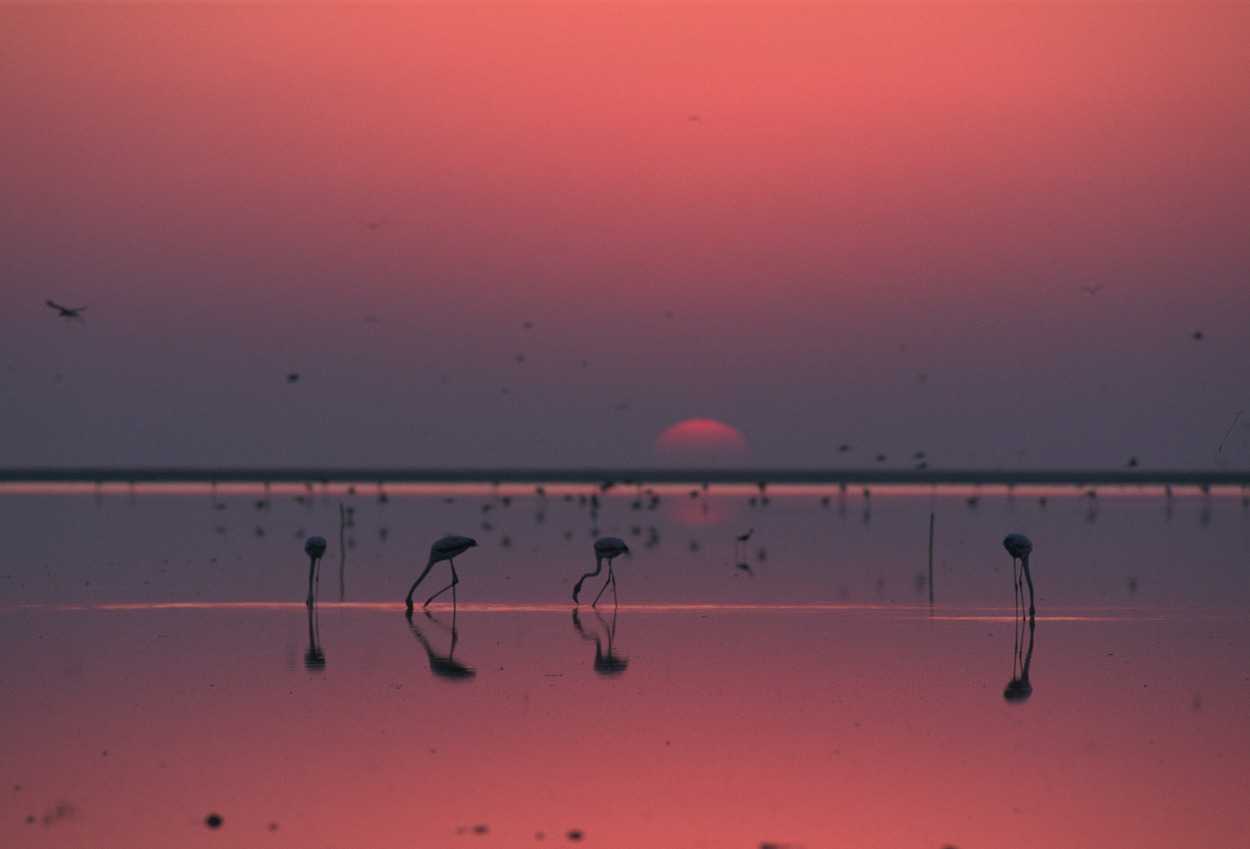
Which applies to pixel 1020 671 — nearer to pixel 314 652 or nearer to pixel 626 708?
pixel 626 708

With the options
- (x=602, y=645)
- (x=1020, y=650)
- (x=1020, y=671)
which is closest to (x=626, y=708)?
(x=602, y=645)

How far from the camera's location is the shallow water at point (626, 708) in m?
9.16

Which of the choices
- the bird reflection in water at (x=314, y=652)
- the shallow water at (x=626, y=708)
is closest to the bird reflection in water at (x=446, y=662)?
the shallow water at (x=626, y=708)

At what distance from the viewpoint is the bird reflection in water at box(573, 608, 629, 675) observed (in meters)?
14.8

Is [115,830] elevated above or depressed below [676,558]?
below

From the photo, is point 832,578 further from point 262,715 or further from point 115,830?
point 115,830

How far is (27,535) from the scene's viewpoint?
1395 inches

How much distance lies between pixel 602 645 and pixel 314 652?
3275 mm

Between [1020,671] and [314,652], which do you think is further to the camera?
[314,652]

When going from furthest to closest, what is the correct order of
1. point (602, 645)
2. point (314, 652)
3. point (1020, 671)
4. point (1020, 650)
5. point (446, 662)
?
point (602, 645) < point (1020, 650) < point (314, 652) < point (446, 662) < point (1020, 671)

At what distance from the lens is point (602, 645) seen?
54.1 feet

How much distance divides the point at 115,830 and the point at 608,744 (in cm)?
382

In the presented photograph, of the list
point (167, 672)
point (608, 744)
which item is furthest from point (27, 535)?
point (608, 744)

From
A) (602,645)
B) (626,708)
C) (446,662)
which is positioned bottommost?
(626,708)
